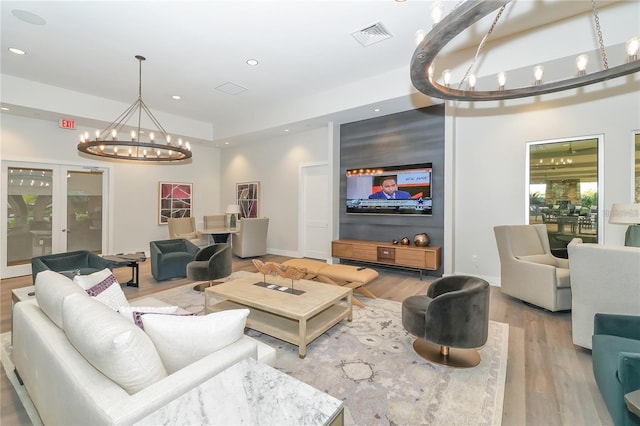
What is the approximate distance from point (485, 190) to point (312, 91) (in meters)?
3.56

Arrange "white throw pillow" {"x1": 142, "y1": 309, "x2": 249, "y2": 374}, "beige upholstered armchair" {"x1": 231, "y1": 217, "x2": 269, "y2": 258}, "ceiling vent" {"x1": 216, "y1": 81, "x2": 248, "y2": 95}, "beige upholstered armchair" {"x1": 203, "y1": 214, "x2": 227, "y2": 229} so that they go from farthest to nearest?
"beige upholstered armchair" {"x1": 203, "y1": 214, "x2": 227, "y2": 229} → "beige upholstered armchair" {"x1": 231, "y1": 217, "x2": 269, "y2": 258} → "ceiling vent" {"x1": 216, "y1": 81, "x2": 248, "y2": 95} → "white throw pillow" {"x1": 142, "y1": 309, "x2": 249, "y2": 374}

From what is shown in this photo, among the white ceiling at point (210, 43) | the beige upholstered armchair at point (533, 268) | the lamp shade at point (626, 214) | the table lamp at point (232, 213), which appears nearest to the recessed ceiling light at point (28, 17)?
the white ceiling at point (210, 43)

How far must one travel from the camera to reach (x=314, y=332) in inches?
104

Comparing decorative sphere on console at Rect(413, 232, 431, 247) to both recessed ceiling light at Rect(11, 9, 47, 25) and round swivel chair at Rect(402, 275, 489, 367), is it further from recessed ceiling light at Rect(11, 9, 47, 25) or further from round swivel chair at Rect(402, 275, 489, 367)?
recessed ceiling light at Rect(11, 9, 47, 25)

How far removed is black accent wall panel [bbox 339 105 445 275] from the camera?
5137 millimetres

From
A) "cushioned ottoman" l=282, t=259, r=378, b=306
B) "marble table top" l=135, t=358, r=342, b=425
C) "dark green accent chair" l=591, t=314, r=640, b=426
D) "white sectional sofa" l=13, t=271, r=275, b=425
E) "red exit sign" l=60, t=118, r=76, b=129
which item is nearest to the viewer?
"marble table top" l=135, t=358, r=342, b=425

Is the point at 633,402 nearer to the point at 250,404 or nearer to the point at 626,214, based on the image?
the point at 250,404

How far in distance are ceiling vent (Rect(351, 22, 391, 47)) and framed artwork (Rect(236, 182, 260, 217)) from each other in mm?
4885

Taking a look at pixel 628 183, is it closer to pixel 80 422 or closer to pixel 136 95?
pixel 80 422

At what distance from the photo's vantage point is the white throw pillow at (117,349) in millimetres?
1126

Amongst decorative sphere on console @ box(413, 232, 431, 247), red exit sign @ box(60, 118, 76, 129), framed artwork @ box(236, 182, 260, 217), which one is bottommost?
decorative sphere on console @ box(413, 232, 431, 247)

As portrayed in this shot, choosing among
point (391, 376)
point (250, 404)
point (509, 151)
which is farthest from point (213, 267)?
point (509, 151)

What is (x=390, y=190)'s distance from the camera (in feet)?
18.4

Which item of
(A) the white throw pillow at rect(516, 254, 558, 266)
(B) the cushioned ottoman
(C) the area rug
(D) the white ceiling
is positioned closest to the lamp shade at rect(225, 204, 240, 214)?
(D) the white ceiling
